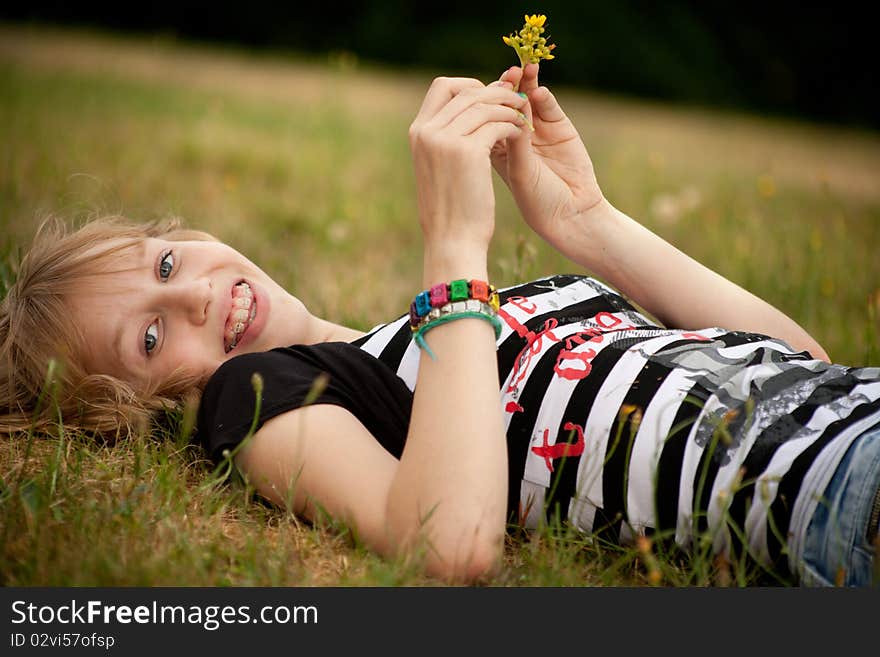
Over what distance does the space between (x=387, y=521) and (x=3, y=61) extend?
291 inches

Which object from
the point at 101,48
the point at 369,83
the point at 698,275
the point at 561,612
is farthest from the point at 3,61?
the point at 561,612

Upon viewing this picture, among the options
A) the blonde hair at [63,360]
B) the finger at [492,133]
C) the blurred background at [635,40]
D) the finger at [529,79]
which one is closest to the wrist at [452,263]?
the finger at [492,133]

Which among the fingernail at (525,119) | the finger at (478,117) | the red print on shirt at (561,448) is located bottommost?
the red print on shirt at (561,448)

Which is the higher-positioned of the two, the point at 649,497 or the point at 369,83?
the point at 369,83

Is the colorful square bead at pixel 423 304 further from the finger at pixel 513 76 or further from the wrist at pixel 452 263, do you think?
the finger at pixel 513 76

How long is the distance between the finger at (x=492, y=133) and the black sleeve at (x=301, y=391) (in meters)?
0.42

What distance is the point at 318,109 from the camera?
7297 millimetres

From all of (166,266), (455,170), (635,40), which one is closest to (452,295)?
(455,170)

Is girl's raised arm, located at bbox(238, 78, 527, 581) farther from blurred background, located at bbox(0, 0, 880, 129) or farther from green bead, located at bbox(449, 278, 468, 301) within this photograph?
blurred background, located at bbox(0, 0, 880, 129)

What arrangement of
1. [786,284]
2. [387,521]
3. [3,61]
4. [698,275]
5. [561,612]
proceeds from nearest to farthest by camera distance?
[561,612] < [387,521] < [698,275] < [786,284] < [3,61]

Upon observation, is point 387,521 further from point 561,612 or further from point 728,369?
point 728,369

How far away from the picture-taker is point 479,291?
1359mm

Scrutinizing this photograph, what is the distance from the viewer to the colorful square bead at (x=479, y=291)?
1.36m

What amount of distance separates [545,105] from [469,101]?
1.14 ft
